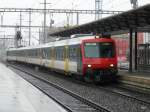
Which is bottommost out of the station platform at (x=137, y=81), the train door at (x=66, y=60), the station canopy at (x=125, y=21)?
the station platform at (x=137, y=81)

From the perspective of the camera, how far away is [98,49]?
94.8 ft

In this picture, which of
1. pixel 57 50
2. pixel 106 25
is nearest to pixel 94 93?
pixel 106 25

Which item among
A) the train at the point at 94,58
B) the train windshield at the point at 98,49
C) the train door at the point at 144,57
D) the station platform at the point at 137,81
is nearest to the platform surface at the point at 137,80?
the station platform at the point at 137,81

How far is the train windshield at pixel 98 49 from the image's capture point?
2870cm

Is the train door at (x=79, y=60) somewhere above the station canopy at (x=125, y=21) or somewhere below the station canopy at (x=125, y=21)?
below

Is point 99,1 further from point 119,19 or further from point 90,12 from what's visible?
point 119,19

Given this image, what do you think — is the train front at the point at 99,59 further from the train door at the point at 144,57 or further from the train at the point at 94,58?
the train door at the point at 144,57

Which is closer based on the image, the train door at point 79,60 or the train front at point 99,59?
the train front at point 99,59

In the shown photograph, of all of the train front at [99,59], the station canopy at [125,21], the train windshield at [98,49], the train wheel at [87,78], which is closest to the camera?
the station canopy at [125,21]

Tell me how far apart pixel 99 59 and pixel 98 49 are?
0.68 metres

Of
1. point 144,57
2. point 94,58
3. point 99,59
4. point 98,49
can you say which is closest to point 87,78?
point 94,58

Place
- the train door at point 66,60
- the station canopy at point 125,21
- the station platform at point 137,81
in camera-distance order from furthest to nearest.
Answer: the train door at point 66,60, the station platform at point 137,81, the station canopy at point 125,21

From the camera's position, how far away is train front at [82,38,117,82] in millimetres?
28297

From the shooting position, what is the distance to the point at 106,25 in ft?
101
